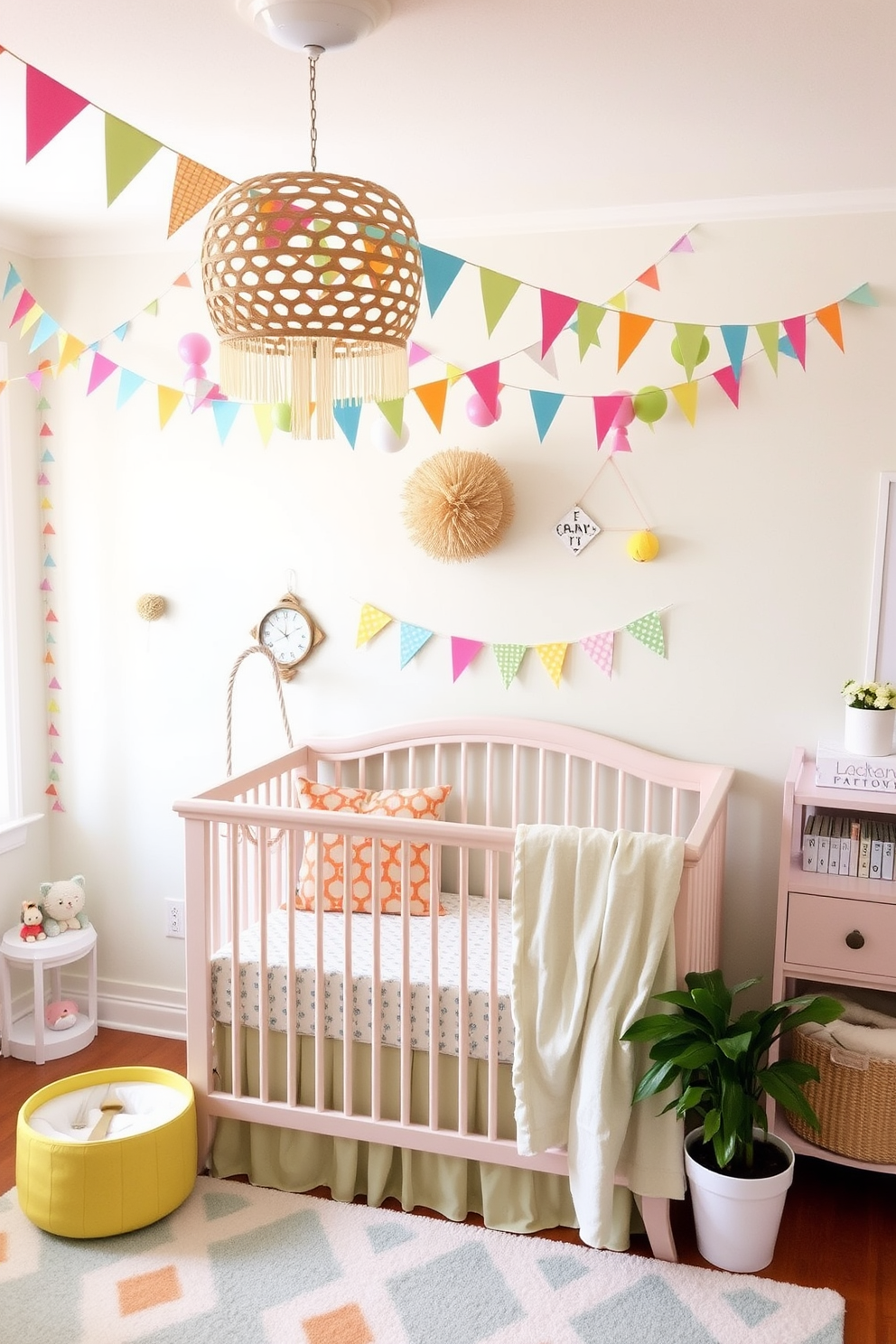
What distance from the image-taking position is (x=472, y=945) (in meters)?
2.75

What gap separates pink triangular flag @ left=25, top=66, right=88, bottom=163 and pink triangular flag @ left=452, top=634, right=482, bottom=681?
1.66m

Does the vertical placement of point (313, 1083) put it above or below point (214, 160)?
below

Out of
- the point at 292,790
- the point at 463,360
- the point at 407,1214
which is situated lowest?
the point at 407,1214

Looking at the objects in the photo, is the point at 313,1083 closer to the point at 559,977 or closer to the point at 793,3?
the point at 559,977

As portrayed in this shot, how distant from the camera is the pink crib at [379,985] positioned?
2453mm

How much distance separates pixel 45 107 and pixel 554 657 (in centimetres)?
177

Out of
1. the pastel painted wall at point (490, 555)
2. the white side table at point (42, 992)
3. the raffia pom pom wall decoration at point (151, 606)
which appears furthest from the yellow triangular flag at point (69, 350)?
the white side table at point (42, 992)

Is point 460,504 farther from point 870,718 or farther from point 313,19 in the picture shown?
point 313,19

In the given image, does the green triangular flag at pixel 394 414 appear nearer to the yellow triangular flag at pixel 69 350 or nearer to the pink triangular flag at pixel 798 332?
the yellow triangular flag at pixel 69 350

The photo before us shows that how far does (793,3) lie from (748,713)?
1.63 metres

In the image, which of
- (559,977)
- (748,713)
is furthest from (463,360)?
(559,977)

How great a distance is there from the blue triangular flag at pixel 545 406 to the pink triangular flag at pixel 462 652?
0.59 metres

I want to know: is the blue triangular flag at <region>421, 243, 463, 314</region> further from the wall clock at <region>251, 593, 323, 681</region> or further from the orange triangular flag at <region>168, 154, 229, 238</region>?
the wall clock at <region>251, 593, 323, 681</region>

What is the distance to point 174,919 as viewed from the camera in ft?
11.6
